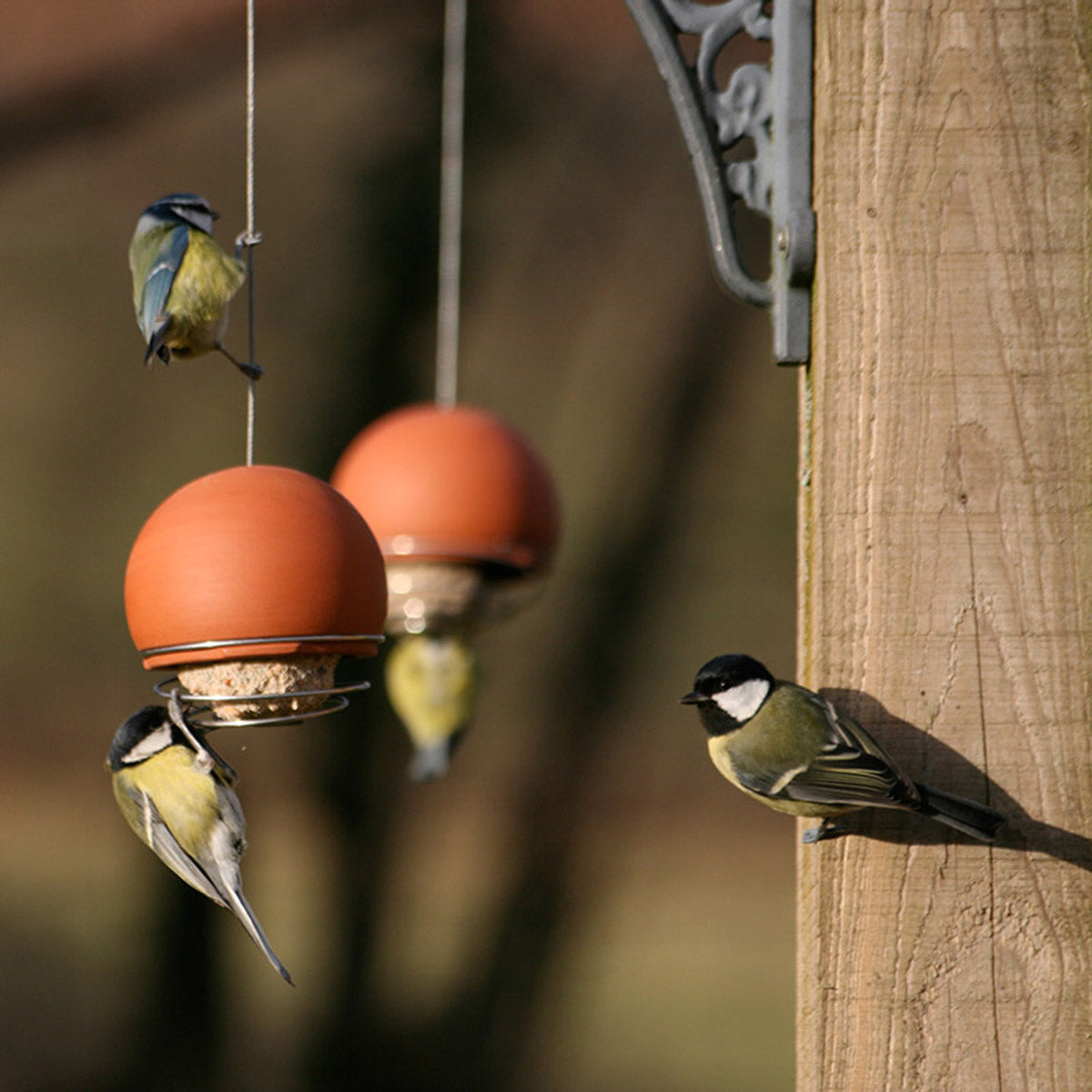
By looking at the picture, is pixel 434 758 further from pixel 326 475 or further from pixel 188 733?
pixel 188 733

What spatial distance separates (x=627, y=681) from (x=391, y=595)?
7.24ft

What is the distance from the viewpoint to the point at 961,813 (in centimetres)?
127

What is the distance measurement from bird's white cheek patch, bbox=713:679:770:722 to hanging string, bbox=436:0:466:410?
108cm

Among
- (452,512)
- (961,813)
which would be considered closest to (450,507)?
(452,512)

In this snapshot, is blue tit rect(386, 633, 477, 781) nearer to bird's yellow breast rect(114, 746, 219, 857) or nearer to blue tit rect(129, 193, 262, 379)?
bird's yellow breast rect(114, 746, 219, 857)

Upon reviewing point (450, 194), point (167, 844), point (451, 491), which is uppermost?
point (450, 194)

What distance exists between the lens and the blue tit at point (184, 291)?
1.69 meters

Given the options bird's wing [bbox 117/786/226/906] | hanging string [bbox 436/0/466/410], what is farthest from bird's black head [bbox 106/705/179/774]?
hanging string [bbox 436/0/466/410]

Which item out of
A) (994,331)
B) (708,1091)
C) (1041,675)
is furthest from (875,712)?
(708,1091)

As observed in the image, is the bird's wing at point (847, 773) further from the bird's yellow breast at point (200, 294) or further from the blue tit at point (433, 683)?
the blue tit at point (433, 683)

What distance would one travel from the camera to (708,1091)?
4820 millimetres

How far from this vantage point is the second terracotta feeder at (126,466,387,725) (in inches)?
57.5

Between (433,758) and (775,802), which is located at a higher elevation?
(775,802)

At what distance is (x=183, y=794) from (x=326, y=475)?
7.92 feet
